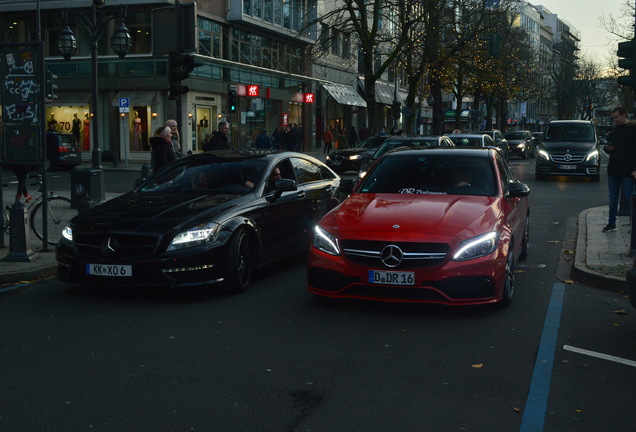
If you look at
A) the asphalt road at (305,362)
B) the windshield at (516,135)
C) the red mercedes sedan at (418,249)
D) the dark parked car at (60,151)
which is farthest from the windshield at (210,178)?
the windshield at (516,135)

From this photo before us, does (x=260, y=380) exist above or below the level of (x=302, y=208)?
below

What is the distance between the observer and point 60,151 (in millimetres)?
32062

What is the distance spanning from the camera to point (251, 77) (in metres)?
44.5

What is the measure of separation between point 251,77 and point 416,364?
40094 millimetres

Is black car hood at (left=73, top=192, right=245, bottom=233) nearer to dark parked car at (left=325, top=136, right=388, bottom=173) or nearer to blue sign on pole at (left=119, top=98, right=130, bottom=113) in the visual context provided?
A: dark parked car at (left=325, top=136, right=388, bottom=173)

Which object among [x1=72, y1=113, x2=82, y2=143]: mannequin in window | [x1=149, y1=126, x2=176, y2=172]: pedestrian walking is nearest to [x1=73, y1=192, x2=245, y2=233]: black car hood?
[x1=149, y1=126, x2=176, y2=172]: pedestrian walking

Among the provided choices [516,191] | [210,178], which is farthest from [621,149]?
[210,178]

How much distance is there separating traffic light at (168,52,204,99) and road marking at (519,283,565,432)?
830 cm

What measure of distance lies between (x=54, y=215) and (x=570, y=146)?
757 inches

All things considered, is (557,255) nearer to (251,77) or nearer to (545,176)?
(545,176)

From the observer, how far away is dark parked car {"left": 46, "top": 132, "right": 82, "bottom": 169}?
32062mm

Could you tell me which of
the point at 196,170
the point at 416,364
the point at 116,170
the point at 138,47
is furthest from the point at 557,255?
the point at 138,47

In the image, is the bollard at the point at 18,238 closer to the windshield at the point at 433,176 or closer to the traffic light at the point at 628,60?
the windshield at the point at 433,176

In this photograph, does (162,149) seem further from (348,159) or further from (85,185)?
(348,159)
